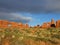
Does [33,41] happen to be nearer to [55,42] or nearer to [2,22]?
[55,42]

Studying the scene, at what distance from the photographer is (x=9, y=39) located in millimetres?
23250

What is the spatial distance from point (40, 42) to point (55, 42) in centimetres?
231

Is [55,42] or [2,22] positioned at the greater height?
[2,22]

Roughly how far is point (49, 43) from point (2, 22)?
27.6m

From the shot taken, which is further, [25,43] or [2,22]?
[2,22]

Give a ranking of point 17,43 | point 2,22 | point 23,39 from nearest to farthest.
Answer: point 17,43 < point 23,39 < point 2,22

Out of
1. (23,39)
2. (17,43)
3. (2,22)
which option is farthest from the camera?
(2,22)

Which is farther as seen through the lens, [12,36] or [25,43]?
[12,36]

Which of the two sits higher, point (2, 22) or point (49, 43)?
point (2, 22)

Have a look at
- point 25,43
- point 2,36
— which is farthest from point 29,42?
point 2,36

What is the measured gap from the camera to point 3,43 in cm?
2242

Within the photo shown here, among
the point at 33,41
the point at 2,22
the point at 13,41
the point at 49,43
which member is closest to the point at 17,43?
the point at 13,41

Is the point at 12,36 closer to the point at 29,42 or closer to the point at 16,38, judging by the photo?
the point at 16,38

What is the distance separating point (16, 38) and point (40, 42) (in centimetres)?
303
